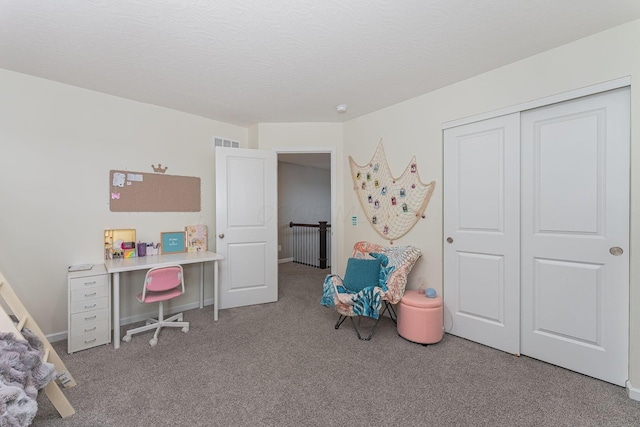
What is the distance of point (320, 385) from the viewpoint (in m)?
1.97

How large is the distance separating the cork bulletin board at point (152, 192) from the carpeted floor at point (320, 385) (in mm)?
1406

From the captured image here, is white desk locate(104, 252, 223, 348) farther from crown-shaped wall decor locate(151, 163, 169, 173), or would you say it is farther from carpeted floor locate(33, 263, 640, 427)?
crown-shaped wall decor locate(151, 163, 169, 173)

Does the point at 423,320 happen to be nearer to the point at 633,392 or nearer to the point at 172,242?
the point at 633,392

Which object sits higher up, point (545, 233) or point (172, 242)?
point (545, 233)

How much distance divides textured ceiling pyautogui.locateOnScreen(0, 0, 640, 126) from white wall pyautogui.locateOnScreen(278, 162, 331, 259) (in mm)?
3744

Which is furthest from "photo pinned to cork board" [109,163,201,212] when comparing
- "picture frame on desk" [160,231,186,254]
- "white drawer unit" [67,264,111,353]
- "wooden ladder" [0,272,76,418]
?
"wooden ladder" [0,272,76,418]

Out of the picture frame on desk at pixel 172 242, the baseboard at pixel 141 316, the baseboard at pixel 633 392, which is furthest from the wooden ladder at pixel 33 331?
the baseboard at pixel 633 392

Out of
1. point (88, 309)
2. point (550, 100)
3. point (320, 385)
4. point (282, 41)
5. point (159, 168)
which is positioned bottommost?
point (320, 385)

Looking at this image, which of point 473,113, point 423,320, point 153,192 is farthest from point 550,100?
point 153,192

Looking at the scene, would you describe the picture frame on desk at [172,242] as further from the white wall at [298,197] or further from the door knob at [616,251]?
the door knob at [616,251]

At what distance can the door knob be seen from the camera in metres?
1.93

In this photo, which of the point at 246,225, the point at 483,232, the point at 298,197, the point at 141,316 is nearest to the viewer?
the point at 483,232

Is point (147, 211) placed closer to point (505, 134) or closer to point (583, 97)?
point (505, 134)

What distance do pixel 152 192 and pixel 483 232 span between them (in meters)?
3.50
